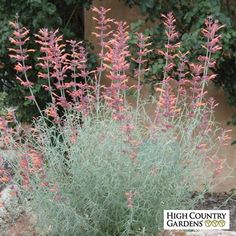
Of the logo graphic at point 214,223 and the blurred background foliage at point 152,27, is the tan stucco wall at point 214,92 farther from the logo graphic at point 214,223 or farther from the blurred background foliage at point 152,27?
the logo graphic at point 214,223

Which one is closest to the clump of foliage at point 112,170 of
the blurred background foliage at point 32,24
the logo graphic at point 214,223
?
the logo graphic at point 214,223

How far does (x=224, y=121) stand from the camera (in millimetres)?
6660

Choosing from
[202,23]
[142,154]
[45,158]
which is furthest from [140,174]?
[202,23]

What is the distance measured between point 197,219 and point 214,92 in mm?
3390

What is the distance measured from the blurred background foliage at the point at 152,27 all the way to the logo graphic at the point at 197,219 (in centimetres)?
248

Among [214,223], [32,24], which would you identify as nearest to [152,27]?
[32,24]

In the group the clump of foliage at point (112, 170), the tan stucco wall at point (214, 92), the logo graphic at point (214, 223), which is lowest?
the logo graphic at point (214, 223)

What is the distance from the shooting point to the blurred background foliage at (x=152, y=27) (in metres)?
5.52

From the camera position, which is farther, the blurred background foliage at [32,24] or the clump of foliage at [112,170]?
the blurred background foliage at [32,24]

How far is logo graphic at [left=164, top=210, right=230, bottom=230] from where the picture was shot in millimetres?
3385

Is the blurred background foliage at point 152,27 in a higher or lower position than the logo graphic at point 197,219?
higher

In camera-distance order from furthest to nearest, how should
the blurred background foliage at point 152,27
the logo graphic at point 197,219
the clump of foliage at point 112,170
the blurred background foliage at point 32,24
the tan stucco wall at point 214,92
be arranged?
the tan stucco wall at point 214,92 < the blurred background foliage at point 32,24 < the blurred background foliage at point 152,27 < the clump of foliage at point 112,170 < the logo graphic at point 197,219

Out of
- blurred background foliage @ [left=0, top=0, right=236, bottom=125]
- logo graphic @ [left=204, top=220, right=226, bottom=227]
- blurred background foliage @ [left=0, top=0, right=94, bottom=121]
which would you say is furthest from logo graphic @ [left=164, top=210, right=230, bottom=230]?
blurred background foliage @ [left=0, top=0, right=94, bottom=121]

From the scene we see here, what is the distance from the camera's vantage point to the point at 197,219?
3.38m
